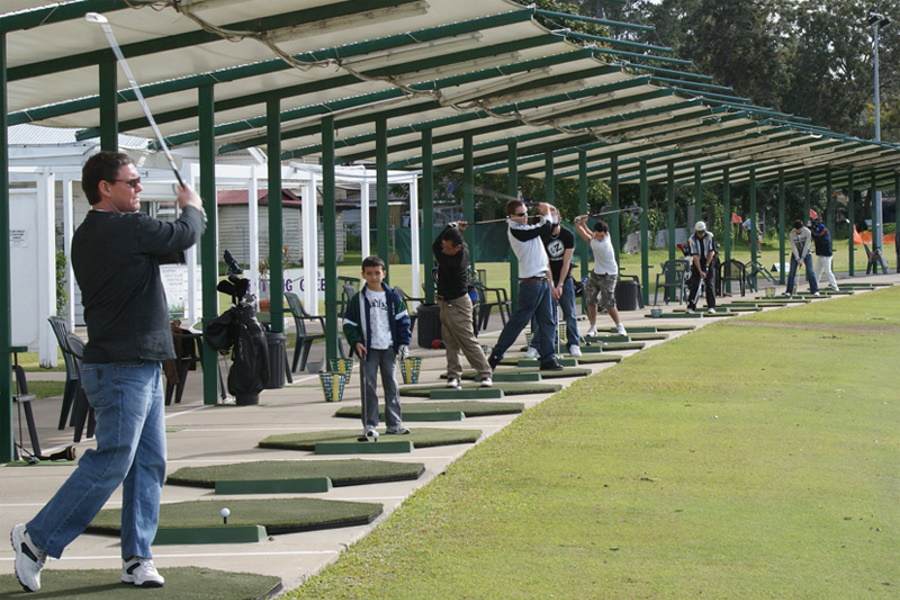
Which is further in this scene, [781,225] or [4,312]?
[781,225]

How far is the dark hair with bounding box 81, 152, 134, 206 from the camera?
20.7 ft

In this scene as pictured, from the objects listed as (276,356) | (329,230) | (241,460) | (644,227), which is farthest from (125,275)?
(644,227)

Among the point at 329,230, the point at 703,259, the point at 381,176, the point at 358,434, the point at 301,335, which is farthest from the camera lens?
the point at 703,259

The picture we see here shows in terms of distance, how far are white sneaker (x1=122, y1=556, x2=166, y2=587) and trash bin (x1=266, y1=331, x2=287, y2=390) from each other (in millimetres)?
8536

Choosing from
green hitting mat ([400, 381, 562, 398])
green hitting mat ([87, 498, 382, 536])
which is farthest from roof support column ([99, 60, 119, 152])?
green hitting mat ([87, 498, 382, 536])

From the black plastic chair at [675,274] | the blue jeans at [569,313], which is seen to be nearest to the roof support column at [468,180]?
the blue jeans at [569,313]

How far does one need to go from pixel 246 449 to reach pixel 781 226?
29665 mm

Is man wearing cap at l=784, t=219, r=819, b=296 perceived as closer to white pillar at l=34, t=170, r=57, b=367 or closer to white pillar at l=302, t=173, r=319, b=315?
white pillar at l=302, t=173, r=319, b=315

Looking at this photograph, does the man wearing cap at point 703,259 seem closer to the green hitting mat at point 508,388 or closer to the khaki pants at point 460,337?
the green hitting mat at point 508,388

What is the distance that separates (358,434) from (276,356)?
13.6ft

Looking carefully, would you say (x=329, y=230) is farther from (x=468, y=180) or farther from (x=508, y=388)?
(x=468, y=180)

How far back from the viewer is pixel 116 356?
617 cm

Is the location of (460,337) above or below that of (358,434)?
above

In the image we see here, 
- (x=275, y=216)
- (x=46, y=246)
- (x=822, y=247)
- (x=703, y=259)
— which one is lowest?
(x=703, y=259)
